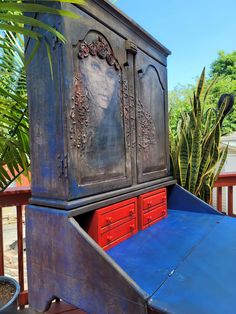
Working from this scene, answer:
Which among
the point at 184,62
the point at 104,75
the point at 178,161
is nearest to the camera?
the point at 104,75

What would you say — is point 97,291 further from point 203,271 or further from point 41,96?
point 41,96

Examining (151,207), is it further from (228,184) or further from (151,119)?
(228,184)

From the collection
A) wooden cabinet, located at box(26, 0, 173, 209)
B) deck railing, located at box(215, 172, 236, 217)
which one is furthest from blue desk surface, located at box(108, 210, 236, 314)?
deck railing, located at box(215, 172, 236, 217)

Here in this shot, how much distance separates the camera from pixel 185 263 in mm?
1104

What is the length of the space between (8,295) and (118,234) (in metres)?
0.76

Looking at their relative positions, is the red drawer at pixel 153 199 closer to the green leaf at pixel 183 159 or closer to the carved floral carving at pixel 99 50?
the green leaf at pixel 183 159

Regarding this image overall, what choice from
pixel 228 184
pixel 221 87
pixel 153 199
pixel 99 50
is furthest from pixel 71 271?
pixel 221 87

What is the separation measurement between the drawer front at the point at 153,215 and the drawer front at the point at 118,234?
0.34 feet

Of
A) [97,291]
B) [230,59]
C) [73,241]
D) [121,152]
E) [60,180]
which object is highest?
[230,59]

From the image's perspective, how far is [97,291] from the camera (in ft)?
3.11

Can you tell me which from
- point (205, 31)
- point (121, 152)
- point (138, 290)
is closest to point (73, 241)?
point (138, 290)

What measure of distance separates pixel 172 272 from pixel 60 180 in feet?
2.04

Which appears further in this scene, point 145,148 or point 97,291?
point 145,148

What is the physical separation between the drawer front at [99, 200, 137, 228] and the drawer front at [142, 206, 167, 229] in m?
0.12
